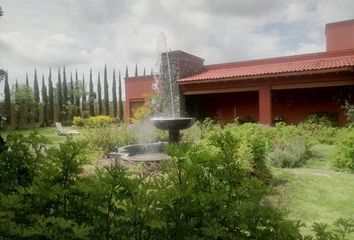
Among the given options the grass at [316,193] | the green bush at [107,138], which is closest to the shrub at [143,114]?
the green bush at [107,138]

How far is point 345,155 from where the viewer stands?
29.0 ft

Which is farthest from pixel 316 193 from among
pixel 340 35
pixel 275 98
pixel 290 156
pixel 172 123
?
pixel 340 35

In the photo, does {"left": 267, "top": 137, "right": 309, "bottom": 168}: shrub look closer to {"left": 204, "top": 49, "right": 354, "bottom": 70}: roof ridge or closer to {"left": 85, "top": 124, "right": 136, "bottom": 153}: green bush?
{"left": 85, "top": 124, "right": 136, "bottom": 153}: green bush

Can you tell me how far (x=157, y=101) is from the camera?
70.9 ft

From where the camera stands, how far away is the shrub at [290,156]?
9477 millimetres

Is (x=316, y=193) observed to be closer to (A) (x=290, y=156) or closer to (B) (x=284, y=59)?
(A) (x=290, y=156)

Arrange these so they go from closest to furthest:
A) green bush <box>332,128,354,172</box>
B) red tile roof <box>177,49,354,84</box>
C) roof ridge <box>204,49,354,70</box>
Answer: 1. green bush <box>332,128,354,172</box>
2. red tile roof <box>177,49,354,84</box>
3. roof ridge <box>204,49,354,70</box>

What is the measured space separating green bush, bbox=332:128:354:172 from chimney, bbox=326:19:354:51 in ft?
40.8

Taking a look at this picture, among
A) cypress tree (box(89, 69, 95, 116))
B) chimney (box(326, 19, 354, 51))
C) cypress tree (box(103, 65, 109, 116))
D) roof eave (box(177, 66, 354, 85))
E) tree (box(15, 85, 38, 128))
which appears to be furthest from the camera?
cypress tree (box(103, 65, 109, 116))

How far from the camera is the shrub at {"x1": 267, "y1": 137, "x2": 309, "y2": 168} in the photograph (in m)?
9.48

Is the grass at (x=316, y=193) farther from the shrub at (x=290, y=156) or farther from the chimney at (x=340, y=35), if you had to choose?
the chimney at (x=340, y=35)

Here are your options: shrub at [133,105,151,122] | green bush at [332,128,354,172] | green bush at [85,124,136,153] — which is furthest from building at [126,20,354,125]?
green bush at [85,124,136,153]

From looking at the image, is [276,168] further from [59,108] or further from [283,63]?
[59,108]

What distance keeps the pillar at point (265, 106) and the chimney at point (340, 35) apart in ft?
18.1
